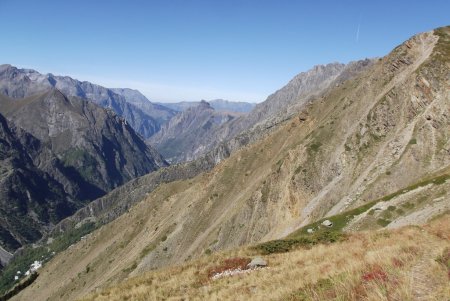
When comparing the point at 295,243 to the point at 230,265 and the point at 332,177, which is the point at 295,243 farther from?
the point at 332,177

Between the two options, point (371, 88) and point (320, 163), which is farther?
point (371, 88)

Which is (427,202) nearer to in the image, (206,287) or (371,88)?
(206,287)

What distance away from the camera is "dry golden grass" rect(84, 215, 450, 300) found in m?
10.3

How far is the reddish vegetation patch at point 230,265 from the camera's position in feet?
85.6

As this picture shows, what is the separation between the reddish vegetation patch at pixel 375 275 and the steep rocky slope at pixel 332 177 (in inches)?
1437

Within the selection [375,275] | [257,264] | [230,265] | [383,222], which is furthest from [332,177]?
[375,275]

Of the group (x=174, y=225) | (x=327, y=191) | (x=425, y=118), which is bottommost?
(x=174, y=225)

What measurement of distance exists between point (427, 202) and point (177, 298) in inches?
1520


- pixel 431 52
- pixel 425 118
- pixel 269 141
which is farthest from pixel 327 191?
pixel 269 141

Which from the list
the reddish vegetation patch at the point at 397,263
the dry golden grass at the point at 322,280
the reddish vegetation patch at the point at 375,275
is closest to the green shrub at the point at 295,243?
the dry golden grass at the point at 322,280

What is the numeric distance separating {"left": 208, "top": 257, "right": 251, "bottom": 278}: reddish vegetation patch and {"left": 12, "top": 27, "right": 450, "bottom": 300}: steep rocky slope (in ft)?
83.8

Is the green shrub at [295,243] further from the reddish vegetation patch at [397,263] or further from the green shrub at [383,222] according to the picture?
the reddish vegetation patch at [397,263]

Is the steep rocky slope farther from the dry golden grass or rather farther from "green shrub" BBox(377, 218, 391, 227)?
the dry golden grass

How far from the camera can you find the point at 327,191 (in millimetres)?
81125
